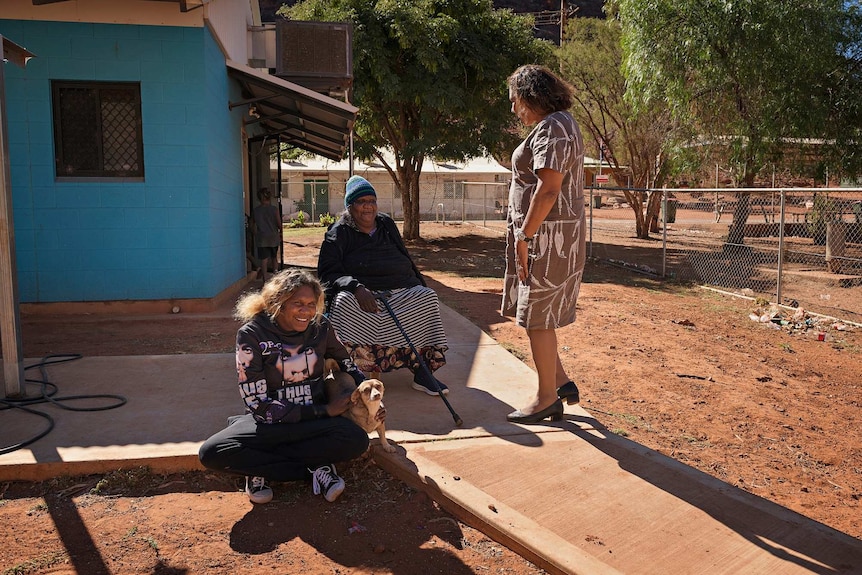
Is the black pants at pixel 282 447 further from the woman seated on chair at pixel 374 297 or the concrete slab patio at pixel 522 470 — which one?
the woman seated on chair at pixel 374 297

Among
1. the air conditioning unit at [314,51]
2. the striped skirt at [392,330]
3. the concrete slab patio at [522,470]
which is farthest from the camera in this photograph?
the air conditioning unit at [314,51]

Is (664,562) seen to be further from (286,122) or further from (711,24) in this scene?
(711,24)

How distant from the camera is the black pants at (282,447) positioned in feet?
11.0

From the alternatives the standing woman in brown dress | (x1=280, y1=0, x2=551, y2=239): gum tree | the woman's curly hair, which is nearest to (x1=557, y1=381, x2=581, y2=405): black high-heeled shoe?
the standing woman in brown dress

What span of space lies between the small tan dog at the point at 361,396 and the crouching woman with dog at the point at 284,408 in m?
0.04

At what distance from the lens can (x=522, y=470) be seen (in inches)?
140

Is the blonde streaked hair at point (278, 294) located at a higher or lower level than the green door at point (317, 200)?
lower

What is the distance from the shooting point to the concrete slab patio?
2.83 metres

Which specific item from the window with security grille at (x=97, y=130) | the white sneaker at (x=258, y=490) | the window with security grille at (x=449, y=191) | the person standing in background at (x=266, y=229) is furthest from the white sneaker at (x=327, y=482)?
the window with security grille at (x=449, y=191)

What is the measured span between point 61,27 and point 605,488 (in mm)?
7381

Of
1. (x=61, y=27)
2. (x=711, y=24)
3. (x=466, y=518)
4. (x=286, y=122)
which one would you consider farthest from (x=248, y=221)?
(x=466, y=518)

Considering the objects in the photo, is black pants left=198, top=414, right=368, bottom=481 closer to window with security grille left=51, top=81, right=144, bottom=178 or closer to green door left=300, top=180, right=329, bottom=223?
window with security grille left=51, top=81, right=144, bottom=178

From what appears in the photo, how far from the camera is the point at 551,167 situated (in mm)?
3717

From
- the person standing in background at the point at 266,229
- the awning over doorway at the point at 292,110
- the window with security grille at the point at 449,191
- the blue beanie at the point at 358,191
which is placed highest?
the awning over doorway at the point at 292,110
